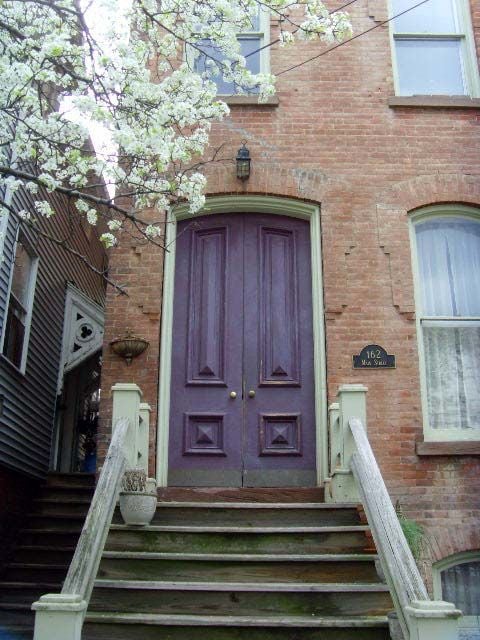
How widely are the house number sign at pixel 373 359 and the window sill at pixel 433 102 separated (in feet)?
8.99

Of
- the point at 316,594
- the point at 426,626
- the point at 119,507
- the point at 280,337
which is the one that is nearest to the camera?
the point at 426,626

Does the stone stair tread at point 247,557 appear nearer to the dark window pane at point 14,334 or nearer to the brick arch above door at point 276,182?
the brick arch above door at point 276,182

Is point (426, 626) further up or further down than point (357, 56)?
further down

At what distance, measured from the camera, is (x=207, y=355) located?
6.88m

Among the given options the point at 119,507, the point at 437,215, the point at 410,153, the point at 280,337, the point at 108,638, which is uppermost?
the point at 410,153

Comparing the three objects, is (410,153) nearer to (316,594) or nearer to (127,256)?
(127,256)

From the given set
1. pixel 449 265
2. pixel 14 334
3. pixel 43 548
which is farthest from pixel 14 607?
pixel 449 265

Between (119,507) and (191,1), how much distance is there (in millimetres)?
4138

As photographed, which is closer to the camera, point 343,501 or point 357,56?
point 343,501

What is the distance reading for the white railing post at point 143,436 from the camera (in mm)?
6043

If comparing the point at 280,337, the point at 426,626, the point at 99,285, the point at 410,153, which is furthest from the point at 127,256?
the point at 99,285

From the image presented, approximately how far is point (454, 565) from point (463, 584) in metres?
0.17

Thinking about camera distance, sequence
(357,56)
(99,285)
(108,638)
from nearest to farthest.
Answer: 1. (108,638)
2. (357,56)
3. (99,285)

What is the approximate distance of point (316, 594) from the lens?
181 inches
